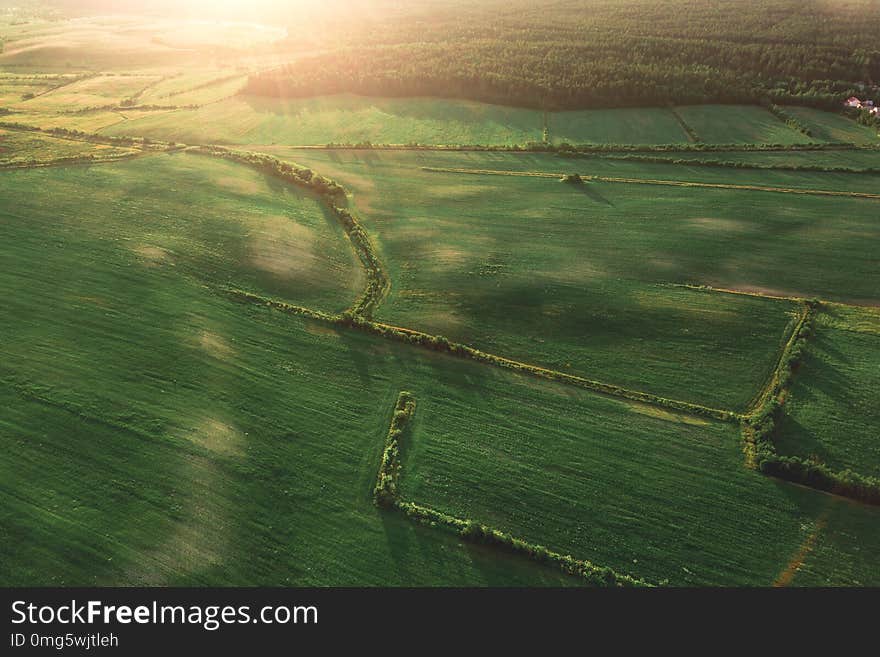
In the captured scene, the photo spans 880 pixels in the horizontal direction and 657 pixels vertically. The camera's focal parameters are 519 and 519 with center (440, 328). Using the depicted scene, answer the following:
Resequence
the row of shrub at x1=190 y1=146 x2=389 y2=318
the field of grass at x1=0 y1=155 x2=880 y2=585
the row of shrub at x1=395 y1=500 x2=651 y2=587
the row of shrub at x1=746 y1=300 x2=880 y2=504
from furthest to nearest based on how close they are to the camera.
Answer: the row of shrub at x1=190 y1=146 x2=389 y2=318
the row of shrub at x1=746 y1=300 x2=880 y2=504
the field of grass at x1=0 y1=155 x2=880 y2=585
the row of shrub at x1=395 y1=500 x2=651 y2=587

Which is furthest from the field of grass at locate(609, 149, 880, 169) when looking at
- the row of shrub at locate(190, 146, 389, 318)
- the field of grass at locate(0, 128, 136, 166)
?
the field of grass at locate(0, 128, 136, 166)

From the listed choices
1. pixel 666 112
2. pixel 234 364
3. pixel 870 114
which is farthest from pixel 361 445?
pixel 870 114

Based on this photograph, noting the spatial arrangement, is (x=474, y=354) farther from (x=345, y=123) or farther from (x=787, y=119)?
(x=787, y=119)

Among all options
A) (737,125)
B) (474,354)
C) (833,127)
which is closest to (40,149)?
(474,354)

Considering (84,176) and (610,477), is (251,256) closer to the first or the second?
(84,176)

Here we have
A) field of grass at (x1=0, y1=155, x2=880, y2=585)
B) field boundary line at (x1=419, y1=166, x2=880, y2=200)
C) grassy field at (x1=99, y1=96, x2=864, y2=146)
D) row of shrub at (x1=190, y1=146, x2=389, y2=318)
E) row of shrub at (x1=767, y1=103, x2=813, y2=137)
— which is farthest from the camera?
grassy field at (x1=99, y1=96, x2=864, y2=146)

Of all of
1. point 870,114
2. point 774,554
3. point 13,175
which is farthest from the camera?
point 870,114

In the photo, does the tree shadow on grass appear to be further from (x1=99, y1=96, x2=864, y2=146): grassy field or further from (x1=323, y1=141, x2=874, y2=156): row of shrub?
(x1=99, y1=96, x2=864, y2=146): grassy field
